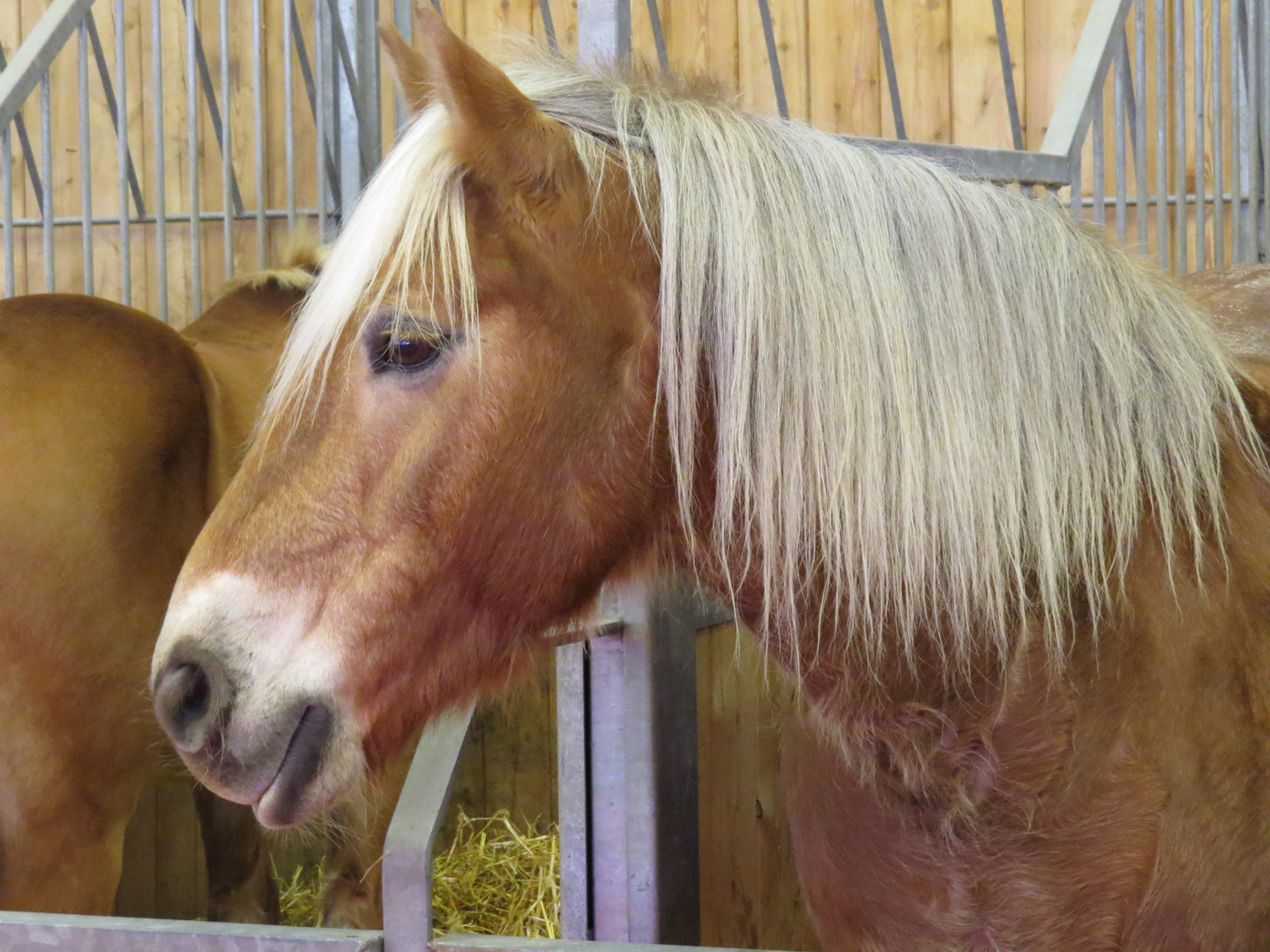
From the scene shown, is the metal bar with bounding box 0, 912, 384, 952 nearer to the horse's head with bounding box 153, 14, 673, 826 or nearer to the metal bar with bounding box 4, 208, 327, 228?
the horse's head with bounding box 153, 14, 673, 826

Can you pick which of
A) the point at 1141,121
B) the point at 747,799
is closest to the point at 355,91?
the point at 1141,121

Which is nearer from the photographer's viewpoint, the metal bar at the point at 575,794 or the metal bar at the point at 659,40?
the metal bar at the point at 659,40

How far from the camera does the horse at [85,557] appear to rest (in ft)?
5.58

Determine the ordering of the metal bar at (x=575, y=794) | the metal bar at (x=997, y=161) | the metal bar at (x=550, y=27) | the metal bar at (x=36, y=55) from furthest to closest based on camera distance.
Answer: the metal bar at (x=36, y=55), the metal bar at (x=575, y=794), the metal bar at (x=997, y=161), the metal bar at (x=550, y=27)

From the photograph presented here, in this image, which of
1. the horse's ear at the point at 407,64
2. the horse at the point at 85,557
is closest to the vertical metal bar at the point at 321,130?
the horse at the point at 85,557

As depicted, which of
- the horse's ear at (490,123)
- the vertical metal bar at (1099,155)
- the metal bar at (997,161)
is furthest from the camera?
the vertical metal bar at (1099,155)

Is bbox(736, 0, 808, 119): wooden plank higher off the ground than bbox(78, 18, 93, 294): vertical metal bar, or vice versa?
bbox(736, 0, 808, 119): wooden plank

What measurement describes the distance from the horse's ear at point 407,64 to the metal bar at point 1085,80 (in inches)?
42.6

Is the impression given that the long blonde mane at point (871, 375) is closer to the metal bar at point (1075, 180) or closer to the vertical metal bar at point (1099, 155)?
the metal bar at point (1075, 180)

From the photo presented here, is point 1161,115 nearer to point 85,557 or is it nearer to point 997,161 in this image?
point 997,161

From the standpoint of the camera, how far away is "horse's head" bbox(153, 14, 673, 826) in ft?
3.26

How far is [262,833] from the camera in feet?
8.36

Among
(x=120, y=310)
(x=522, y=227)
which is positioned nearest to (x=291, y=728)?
(x=522, y=227)

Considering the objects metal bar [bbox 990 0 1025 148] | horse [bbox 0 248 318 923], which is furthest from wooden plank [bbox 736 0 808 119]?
horse [bbox 0 248 318 923]
